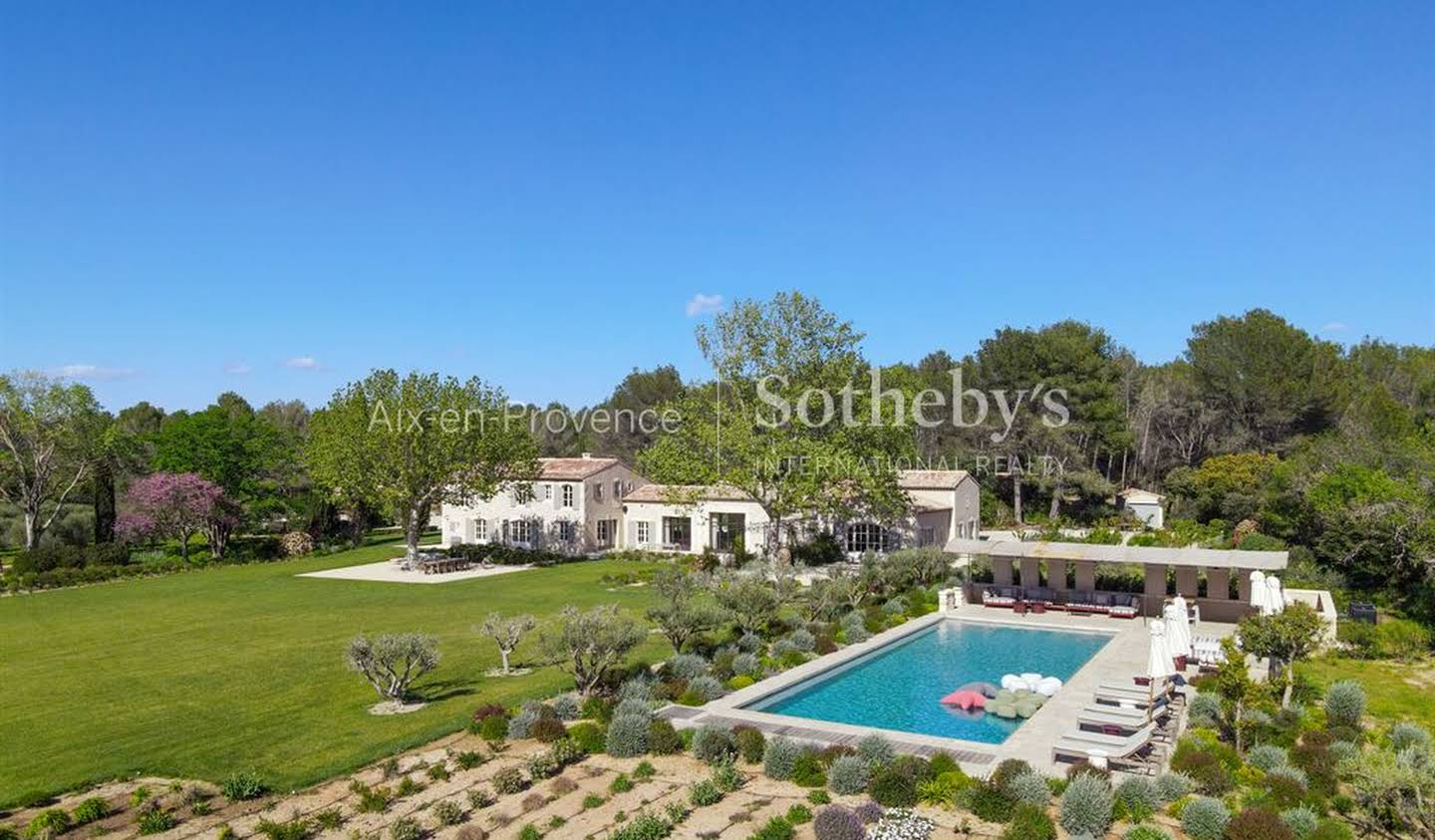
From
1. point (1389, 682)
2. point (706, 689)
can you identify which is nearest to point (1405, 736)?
point (1389, 682)

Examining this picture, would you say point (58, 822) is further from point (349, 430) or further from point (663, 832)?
point (349, 430)

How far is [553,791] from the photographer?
529 inches

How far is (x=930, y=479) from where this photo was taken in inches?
1702

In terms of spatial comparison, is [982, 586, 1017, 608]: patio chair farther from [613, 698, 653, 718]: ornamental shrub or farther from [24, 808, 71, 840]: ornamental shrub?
[24, 808, 71, 840]: ornamental shrub

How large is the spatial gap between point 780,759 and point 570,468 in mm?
34528

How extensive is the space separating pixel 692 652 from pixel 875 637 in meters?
5.72

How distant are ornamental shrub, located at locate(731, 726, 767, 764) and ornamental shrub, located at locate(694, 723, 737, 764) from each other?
0.12m

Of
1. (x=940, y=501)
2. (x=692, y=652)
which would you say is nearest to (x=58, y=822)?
(x=692, y=652)

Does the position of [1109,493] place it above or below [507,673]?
above

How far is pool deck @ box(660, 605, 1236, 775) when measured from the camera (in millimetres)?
14977

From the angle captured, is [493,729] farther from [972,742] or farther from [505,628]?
[972,742]

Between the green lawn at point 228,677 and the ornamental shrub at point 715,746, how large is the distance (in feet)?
15.1

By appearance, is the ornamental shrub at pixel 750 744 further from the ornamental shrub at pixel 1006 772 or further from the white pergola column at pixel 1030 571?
the white pergola column at pixel 1030 571

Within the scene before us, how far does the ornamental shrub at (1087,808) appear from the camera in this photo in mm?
11711
